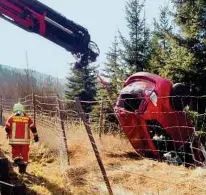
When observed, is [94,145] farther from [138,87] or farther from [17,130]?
[138,87]

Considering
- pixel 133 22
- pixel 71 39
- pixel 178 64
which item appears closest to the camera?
pixel 71 39

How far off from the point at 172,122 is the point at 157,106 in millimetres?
493

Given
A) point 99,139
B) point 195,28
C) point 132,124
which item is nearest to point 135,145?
point 132,124

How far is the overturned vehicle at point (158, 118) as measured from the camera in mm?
8836

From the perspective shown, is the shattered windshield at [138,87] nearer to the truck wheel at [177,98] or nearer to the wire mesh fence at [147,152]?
the wire mesh fence at [147,152]

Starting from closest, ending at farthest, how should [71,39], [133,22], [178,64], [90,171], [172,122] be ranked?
[90,171], [172,122], [71,39], [178,64], [133,22]

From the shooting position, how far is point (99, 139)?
12.4 m

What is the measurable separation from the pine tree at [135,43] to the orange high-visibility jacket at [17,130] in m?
9.32

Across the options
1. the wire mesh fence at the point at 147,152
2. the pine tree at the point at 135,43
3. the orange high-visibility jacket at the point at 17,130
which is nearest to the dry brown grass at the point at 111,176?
the wire mesh fence at the point at 147,152

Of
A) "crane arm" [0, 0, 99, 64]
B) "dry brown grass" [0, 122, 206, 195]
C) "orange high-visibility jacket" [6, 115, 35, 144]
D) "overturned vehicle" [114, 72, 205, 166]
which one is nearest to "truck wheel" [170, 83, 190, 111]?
"overturned vehicle" [114, 72, 205, 166]

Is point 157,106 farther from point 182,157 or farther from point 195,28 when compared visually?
point 195,28

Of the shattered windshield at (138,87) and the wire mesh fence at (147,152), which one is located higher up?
the shattered windshield at (138,87)

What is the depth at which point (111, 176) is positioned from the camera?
7.64 m

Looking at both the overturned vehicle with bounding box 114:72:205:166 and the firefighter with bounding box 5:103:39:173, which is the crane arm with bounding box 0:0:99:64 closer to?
the overturned vehicle with bounding box 114:72:205:166
